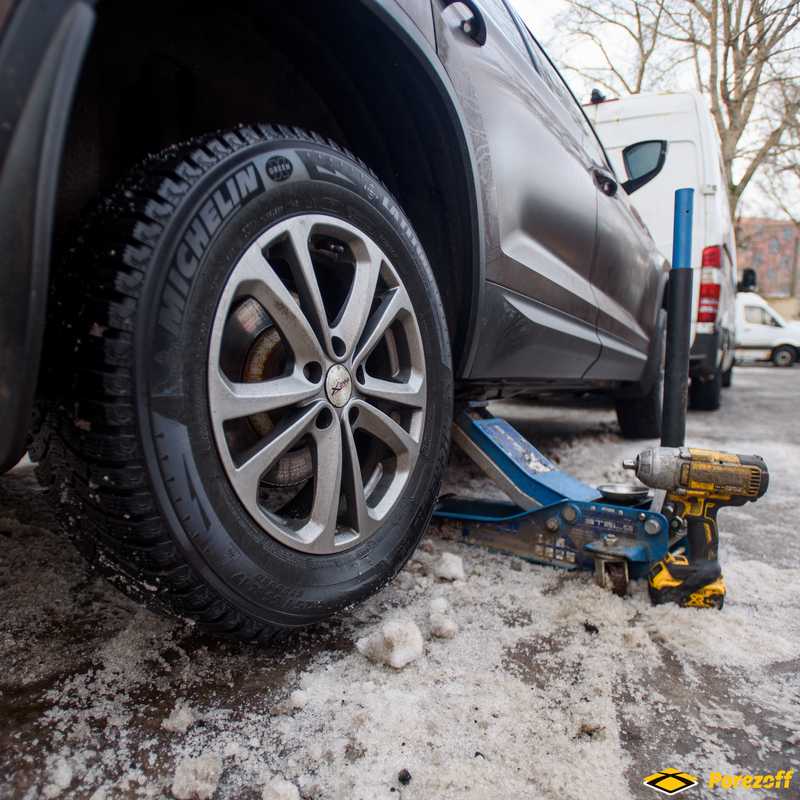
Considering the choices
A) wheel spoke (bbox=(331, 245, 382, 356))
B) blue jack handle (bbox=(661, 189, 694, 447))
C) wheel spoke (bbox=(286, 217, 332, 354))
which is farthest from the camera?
blue jack handle (bbox=(661, 189, 694, 447))

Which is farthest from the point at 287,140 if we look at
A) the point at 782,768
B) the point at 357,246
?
the point at 782,768

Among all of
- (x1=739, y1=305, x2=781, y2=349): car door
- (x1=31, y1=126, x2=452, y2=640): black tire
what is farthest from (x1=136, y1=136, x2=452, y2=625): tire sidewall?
(x1=739, y1=305, x2=781, y2=349): car door

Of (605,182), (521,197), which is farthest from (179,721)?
(605,182)

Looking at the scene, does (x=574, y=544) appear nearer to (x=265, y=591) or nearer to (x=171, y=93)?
(x=265, y=591)

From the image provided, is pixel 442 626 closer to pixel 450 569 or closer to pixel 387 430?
pixel 450 569

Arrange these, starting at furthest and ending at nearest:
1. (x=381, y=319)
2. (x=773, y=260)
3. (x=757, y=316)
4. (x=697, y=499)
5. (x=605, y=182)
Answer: (x=773, y=260), (x=757, y=316), (x=605, y=182), (x=697, y=499), (x=381, y=319)

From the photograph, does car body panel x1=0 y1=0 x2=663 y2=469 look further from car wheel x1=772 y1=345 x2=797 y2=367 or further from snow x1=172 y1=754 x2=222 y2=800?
car wheel x1=772 y1=345 x2=797 y2=367

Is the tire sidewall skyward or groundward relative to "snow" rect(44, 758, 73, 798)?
skyward

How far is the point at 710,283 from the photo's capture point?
5.21 meters

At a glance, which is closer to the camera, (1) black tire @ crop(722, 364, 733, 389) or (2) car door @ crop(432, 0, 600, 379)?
(2) car door @ crop(432, 0, 600, 379)

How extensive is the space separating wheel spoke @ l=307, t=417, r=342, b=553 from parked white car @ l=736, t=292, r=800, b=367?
18467 mm

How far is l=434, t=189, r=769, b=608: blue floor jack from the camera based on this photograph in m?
1.63

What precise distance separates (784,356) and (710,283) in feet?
48.3

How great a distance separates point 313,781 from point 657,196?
5.54 m
